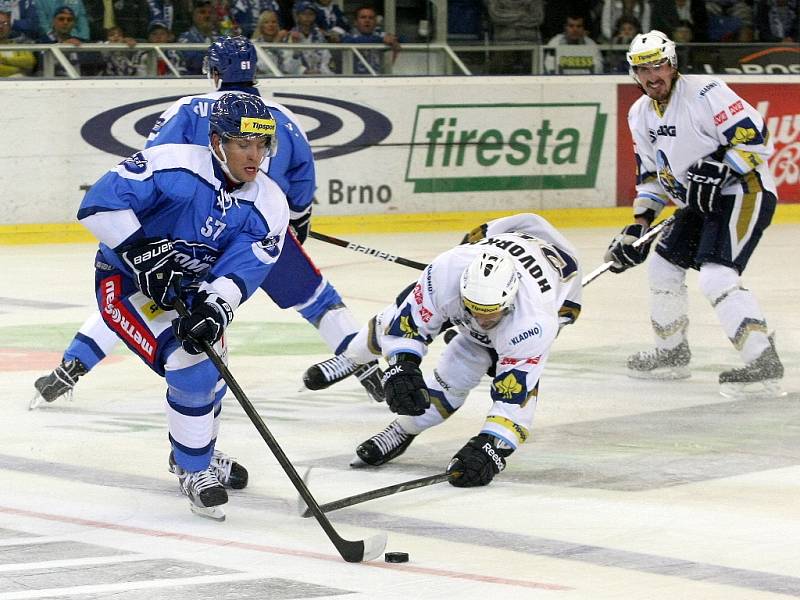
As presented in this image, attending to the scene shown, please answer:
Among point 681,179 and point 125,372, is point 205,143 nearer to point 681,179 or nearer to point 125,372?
point 125,372

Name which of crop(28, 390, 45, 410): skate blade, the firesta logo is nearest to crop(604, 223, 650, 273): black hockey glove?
crop(28, 390, 45, 410): skate blade

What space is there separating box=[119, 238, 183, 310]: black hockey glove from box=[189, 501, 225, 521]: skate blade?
0.61m

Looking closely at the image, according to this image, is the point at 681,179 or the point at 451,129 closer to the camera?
the point at 681,179

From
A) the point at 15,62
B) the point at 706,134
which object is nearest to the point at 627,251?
the point at 706,134

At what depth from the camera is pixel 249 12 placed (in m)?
14.0

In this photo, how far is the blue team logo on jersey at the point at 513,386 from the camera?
5.45m

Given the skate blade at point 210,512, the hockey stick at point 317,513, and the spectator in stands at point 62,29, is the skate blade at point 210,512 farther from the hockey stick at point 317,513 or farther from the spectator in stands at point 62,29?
the spectator in stands at point 62,29

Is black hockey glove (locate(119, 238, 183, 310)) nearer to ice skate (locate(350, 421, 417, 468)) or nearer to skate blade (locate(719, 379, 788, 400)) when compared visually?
ice skate (locate(350, 421, 417, 468))

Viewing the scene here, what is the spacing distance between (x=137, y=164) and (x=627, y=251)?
324 cm

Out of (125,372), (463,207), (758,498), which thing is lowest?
(463,207)

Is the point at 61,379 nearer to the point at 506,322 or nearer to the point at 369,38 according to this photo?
the point at 506,322

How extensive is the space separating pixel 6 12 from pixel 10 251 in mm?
2041

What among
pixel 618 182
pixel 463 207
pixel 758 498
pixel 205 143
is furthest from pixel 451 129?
pixel 758 498

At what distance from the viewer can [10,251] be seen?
40.6ft
